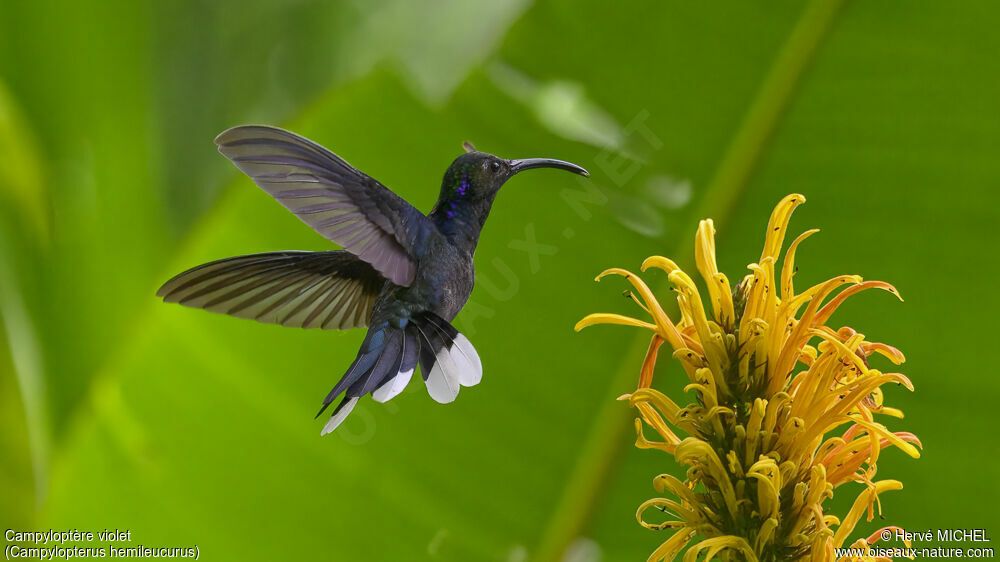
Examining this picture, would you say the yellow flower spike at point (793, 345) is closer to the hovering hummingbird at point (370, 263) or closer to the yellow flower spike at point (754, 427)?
the yellow flower spike at point (754, 427)

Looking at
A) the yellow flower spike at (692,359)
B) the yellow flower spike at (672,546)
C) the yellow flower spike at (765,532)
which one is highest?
the yellow flower spike at (692,359)

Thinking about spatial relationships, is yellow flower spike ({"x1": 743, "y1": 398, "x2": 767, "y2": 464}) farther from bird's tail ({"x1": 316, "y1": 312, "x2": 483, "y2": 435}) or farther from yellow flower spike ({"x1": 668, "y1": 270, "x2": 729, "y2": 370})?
bird's tail ({"x1": 316, "y1": 312, "x2": 483, "y2": 435})

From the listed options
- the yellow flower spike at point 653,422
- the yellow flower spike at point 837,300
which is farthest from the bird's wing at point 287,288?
the yellow flower spike at point 837,300

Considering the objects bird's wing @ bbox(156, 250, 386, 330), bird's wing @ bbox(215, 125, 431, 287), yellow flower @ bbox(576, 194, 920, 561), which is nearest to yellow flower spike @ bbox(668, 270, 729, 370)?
yellow flower @ bbox(576, 194, 920, 561)

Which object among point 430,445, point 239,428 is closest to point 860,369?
point 430,445

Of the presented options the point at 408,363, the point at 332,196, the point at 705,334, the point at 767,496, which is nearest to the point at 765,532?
the point at 767,496

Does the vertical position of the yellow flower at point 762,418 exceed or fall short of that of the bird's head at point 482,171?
it falls short
